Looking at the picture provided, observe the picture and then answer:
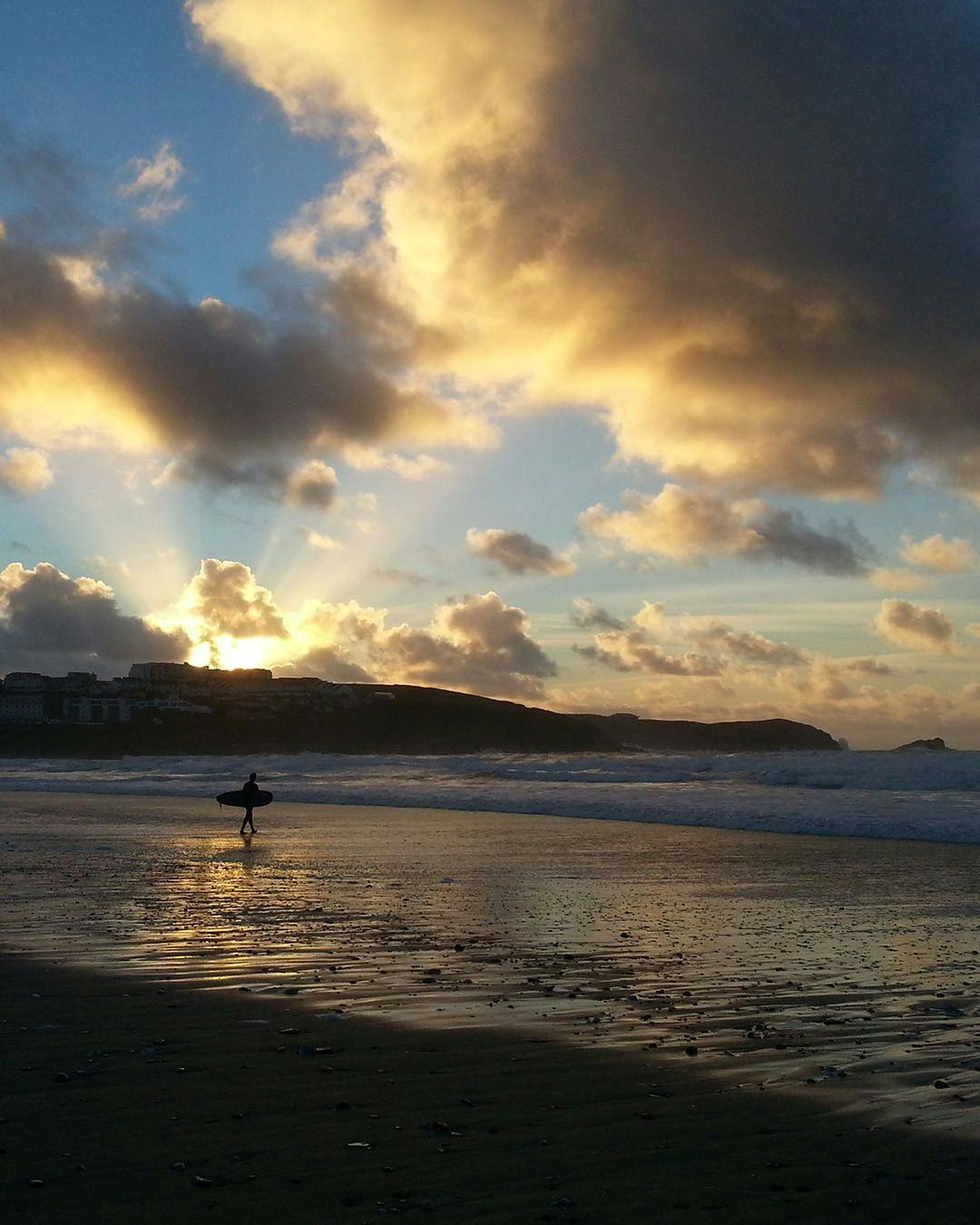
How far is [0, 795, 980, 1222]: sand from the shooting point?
16.2 ft

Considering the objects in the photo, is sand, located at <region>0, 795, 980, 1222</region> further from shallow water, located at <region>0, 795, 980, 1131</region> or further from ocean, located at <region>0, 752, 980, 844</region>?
ocean, located at <region>0, 752, 980, 844</region>

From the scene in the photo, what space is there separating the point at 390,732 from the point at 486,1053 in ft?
498

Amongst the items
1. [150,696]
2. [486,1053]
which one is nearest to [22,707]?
[150,696]

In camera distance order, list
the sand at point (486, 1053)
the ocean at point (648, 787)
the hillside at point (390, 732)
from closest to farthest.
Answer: the sand at point (486, 1053), the ocean at point (648, 787), the hillside at point (390, 732)

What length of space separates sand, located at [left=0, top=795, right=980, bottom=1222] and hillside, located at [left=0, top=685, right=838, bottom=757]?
123 meters

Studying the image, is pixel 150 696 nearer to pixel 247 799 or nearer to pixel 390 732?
pixel 390 732

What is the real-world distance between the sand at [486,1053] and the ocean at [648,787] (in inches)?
597

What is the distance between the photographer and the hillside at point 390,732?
5379 inches

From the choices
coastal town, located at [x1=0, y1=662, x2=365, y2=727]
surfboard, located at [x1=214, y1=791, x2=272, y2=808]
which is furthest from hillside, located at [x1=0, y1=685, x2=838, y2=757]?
surfboard, located at [x1=214, y1=791, x2=272, y2=808]

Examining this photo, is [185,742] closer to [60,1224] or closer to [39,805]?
[39,805]

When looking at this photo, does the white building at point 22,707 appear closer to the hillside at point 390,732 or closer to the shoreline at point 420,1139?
the hillside at point 390,732

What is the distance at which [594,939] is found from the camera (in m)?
11.6

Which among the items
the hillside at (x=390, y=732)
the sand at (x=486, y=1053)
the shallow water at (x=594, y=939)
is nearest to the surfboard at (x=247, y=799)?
the shallow water at (x=594, y=939)

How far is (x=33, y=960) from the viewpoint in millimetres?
10000
